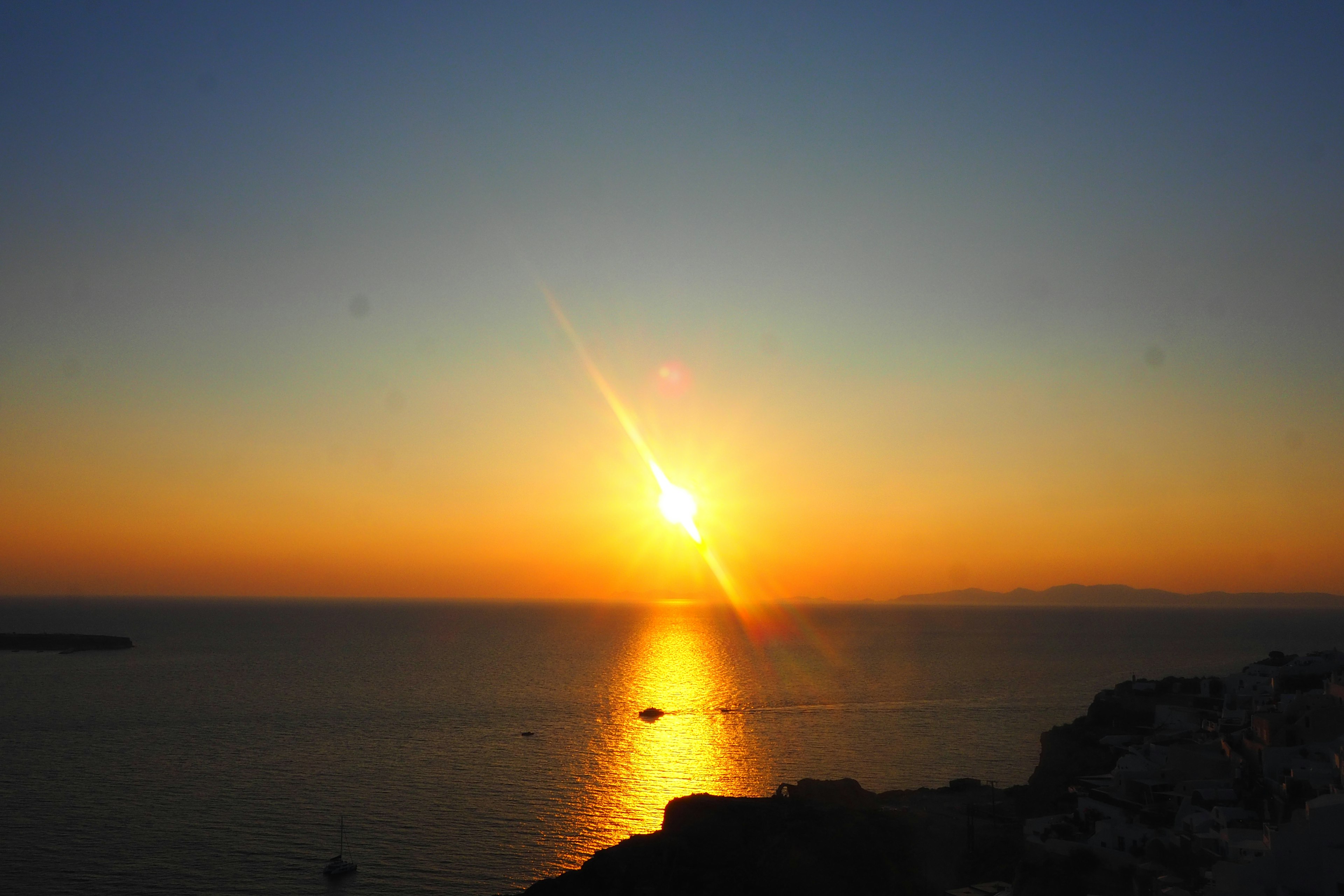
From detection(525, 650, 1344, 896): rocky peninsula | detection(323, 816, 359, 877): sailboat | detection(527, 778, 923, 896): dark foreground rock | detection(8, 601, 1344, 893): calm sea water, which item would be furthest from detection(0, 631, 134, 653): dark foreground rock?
detection(527, 778, 923, 896): dark foreground rock

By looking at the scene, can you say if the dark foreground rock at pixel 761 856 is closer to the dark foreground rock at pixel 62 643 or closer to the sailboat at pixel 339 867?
the sailboat at pixel 339 867

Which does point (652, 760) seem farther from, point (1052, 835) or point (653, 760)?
point (1052, 835)

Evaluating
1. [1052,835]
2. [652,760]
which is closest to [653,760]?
[652,760]

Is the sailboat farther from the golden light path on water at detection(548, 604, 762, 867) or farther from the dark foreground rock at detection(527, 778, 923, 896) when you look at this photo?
the dark foreground rock at detection(527, 778, 923, 896)

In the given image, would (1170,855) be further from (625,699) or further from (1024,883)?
(625,699)

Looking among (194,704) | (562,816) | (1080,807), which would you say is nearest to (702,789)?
(562,816)

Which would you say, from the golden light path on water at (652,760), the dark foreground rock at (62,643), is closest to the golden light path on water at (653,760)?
the golden light path on water at (652,760)
